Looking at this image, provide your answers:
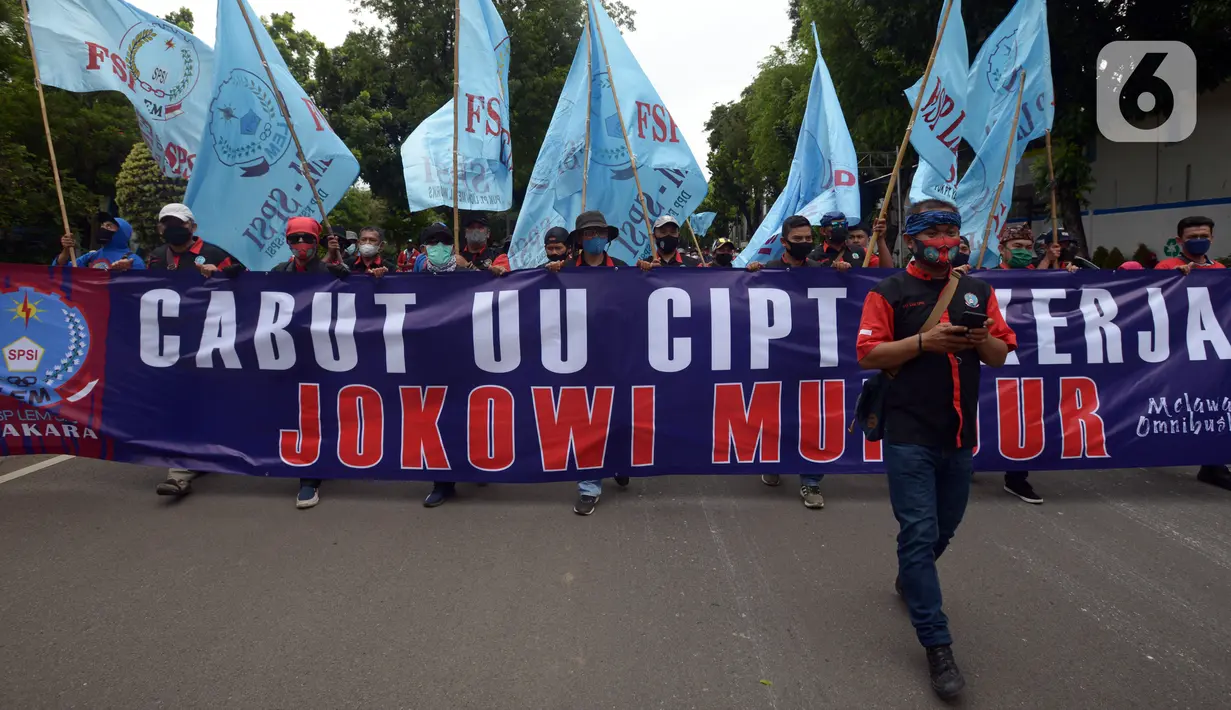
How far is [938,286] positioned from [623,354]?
2.33m

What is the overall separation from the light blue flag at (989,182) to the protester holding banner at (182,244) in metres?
5.38

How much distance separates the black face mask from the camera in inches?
240

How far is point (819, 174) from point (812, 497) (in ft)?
11.3

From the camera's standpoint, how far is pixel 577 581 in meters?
3.66

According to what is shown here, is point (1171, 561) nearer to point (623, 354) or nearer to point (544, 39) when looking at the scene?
point (623, 354)

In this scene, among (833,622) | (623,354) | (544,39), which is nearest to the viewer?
(833,622)

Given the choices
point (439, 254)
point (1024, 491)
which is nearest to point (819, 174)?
point (1024, 491)

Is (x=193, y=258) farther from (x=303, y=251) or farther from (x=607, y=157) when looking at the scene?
(x=607, y=157)

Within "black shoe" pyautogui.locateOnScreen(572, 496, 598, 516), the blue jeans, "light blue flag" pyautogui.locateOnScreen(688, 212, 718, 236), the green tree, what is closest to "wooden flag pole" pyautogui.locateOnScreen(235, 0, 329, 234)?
"black shoe" pyautogui.locateOnScreen(572, 496, 598, 516)

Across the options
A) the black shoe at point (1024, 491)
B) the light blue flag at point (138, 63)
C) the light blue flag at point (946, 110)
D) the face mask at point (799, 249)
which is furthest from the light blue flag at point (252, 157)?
the black shoe at point (1024, 491)

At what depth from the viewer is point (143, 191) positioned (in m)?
18.2

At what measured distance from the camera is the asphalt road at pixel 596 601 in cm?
276

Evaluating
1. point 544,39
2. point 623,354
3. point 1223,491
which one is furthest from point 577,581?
point 544,39

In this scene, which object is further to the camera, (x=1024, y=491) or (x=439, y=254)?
(x=439, y=254)
